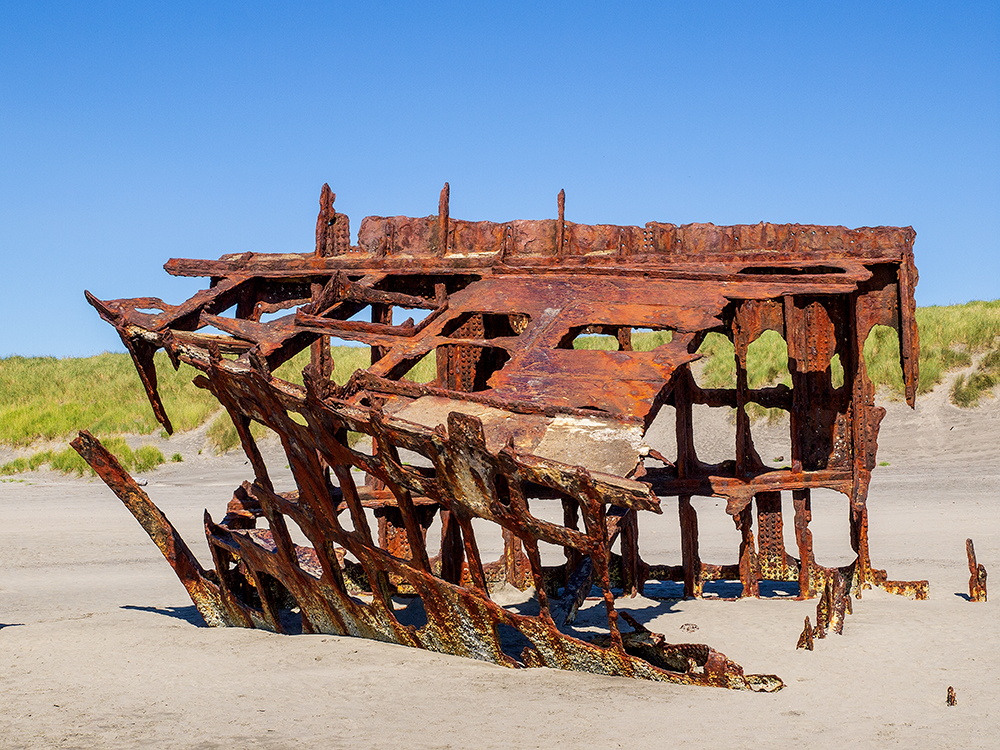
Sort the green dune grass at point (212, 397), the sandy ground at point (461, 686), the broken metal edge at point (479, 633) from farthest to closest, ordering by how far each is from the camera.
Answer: the green dune grass at point (212, 397) < the broken metal edge at point (479, 633) < the sandy ground at point (461, 686)

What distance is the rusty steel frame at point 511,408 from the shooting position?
584cm

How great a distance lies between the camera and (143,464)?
21719mm

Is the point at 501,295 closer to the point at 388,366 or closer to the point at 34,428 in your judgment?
the point at 388,366

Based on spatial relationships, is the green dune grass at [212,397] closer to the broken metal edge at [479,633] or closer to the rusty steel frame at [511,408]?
the rusty steel frame at [511,408]

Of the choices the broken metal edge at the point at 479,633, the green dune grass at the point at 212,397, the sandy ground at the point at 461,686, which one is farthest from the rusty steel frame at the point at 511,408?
the green dune grass at the point at 212,397

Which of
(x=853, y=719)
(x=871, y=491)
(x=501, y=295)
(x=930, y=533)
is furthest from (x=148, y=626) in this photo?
(x=871, y=491)

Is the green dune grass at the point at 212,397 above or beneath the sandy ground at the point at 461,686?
above

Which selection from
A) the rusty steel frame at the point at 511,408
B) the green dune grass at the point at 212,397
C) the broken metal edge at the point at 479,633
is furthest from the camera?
the green dune grass at the point at 212,397

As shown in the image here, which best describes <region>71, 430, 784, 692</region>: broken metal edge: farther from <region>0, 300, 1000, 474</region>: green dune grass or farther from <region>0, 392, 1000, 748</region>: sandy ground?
<region>0, 300, 1000, 474</region>: green dune grass

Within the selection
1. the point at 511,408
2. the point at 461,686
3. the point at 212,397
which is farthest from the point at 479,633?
the point at 212,397

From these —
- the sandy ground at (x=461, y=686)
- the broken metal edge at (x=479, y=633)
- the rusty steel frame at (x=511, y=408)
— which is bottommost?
the sandy ground at (x=461, y=686)

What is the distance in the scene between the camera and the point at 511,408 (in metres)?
6.04

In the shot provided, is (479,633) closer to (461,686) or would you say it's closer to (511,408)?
(461,686)

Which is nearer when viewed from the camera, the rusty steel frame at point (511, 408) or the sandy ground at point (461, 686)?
the sandy ground at point (461, 686)
